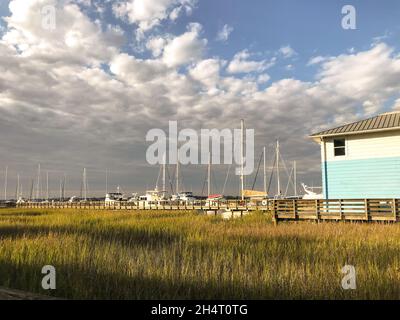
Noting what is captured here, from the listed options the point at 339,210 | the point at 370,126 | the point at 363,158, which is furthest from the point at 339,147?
the point at 339,210

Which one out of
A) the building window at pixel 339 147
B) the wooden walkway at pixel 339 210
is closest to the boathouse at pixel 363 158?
the building window at pixel 339 147

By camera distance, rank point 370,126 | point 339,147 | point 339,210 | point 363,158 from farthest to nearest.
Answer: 1. point 339,147
2. point 363,158
3. point 370,126
4. point 339,210

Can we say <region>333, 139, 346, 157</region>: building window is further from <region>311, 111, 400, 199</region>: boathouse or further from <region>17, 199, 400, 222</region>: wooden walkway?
<region>17, 199, 400, 222</region>: wooden walkway

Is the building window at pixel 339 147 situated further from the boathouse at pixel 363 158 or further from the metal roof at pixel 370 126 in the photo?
the metal roof at pixel 370 126

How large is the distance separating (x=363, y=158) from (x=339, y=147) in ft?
5.81

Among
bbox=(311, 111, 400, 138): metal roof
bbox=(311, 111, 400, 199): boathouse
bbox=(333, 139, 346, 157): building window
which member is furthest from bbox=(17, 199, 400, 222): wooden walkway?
bbox=(311, 111, 400, 138): metal roof

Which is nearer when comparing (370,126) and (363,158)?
(370,126)

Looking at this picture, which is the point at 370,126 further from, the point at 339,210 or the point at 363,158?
the point at 339,210

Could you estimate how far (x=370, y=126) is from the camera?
22938 mm

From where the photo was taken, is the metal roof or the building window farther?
the building window

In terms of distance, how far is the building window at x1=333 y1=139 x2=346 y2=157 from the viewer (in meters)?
24.1

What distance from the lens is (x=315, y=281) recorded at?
23.8 feet

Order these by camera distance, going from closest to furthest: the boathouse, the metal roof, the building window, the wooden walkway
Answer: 1. the wooden walkway
2. the boathouse
3. the metal roof
4. the building window
